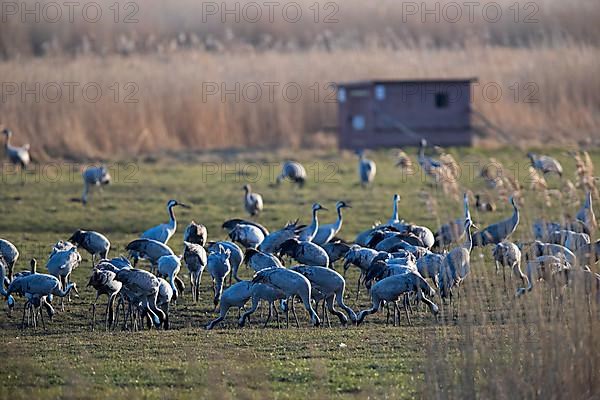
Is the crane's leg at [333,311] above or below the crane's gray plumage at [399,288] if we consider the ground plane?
below

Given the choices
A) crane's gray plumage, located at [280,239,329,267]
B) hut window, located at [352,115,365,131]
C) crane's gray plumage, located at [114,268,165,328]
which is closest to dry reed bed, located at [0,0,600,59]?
hut window, located at [352,115,365,131]

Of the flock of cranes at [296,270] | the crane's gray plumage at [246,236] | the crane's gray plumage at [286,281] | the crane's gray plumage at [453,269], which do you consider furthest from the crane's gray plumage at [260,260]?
the crane's gray plumage at [246,236]

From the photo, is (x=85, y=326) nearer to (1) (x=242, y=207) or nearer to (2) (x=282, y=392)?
(2) (x=282, y=392)

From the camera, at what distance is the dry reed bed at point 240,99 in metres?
25.8

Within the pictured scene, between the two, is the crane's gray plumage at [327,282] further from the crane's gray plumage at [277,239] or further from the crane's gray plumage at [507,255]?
the crane's gray plumage at [277,239]

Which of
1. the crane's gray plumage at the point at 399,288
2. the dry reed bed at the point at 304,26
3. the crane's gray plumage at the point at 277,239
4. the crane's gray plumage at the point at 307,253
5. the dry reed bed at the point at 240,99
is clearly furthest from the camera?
the dry reed bed at the point at 304,26

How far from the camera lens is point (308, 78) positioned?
29.2 metres

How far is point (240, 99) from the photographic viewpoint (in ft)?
91.8

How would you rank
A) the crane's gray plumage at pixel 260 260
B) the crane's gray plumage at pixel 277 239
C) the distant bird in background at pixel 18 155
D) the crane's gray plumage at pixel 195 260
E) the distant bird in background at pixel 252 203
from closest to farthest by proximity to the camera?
the crane's gray plumage at pixel 260 260, the crane's gray plumage at pixel 195 260, the crane's gray plumage at pixel 277 239, the distant bird in background at pixel 252 203, the distant bird in background at pixel 18 155

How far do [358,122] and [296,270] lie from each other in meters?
16.9

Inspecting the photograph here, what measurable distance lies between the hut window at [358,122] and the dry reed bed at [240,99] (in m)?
1.40

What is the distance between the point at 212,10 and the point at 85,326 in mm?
29304

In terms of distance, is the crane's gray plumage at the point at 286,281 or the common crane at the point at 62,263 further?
the common crane at the point at 62,263

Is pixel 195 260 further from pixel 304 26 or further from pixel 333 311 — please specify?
pixel 304 26
